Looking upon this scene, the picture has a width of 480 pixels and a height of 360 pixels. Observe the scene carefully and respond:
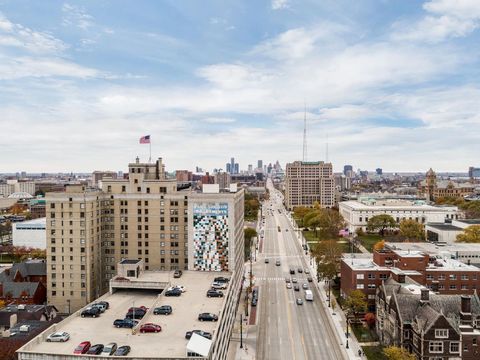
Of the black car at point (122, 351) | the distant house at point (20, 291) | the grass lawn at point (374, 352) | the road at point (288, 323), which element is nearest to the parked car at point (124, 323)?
the black car at point (122, 351)

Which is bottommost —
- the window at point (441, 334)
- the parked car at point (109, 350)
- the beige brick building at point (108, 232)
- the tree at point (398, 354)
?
the tree at point (398, 354)

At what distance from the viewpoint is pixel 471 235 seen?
146 metres

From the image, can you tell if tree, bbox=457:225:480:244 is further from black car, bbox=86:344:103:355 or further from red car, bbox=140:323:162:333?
black car, bbox=86:344:103:355

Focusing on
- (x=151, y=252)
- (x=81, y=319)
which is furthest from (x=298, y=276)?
(x=81, y=319)

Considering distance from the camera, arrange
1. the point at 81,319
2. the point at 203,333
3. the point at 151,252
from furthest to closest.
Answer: the point at 151,252 < the point at 81,319 < the point at 203,333

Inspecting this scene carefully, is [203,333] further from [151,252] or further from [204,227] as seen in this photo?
[151,252]

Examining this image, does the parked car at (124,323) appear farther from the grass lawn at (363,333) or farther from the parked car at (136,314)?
the grass lawn at (363,333)

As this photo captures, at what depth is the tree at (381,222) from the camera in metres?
185

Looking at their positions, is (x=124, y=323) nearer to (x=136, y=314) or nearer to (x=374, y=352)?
(x=136, y=314)

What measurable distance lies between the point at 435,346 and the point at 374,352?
1115cm

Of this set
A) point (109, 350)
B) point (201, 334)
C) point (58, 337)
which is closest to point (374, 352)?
point (201, 334)

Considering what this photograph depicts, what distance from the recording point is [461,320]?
6575cm

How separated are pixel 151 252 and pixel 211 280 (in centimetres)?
1946

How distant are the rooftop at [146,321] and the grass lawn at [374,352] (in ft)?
84.1
